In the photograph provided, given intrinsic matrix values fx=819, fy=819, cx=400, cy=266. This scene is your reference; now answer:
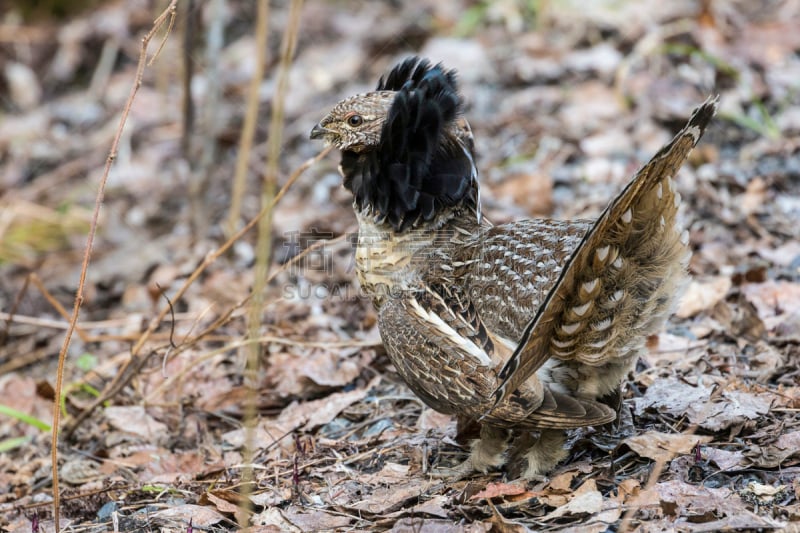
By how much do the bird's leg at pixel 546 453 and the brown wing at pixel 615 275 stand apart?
46 centimetres

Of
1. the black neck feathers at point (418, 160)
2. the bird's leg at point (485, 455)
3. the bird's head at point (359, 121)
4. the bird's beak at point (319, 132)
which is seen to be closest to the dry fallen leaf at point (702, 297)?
the black neck feathers at point (418, 160)

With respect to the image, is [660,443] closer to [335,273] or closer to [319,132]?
[319,132]

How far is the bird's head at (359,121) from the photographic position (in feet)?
15.1

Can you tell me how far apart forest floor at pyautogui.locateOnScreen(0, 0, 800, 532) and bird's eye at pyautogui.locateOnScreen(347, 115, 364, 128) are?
674 mm


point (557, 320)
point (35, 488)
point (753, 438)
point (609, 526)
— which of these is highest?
point (557, 320)

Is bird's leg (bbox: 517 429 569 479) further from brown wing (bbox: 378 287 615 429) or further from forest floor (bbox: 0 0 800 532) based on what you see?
brown wing (bbox: 378 287 615 429)

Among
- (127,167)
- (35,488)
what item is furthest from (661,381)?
(127,167)

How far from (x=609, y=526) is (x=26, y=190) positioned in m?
8.81

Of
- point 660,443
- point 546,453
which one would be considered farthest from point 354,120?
point 660,443

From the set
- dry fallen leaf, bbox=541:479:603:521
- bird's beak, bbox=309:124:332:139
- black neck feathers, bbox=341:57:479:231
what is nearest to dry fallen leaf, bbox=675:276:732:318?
black neck feathers, bbox=341:57:479:231

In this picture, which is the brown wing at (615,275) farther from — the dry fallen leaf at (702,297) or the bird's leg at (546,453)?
the dry fallen leaf at (702,297)

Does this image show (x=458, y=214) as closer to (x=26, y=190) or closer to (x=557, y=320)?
(x=557, y=320)

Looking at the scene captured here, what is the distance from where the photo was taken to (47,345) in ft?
23.4

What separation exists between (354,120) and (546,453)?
2088 mm
